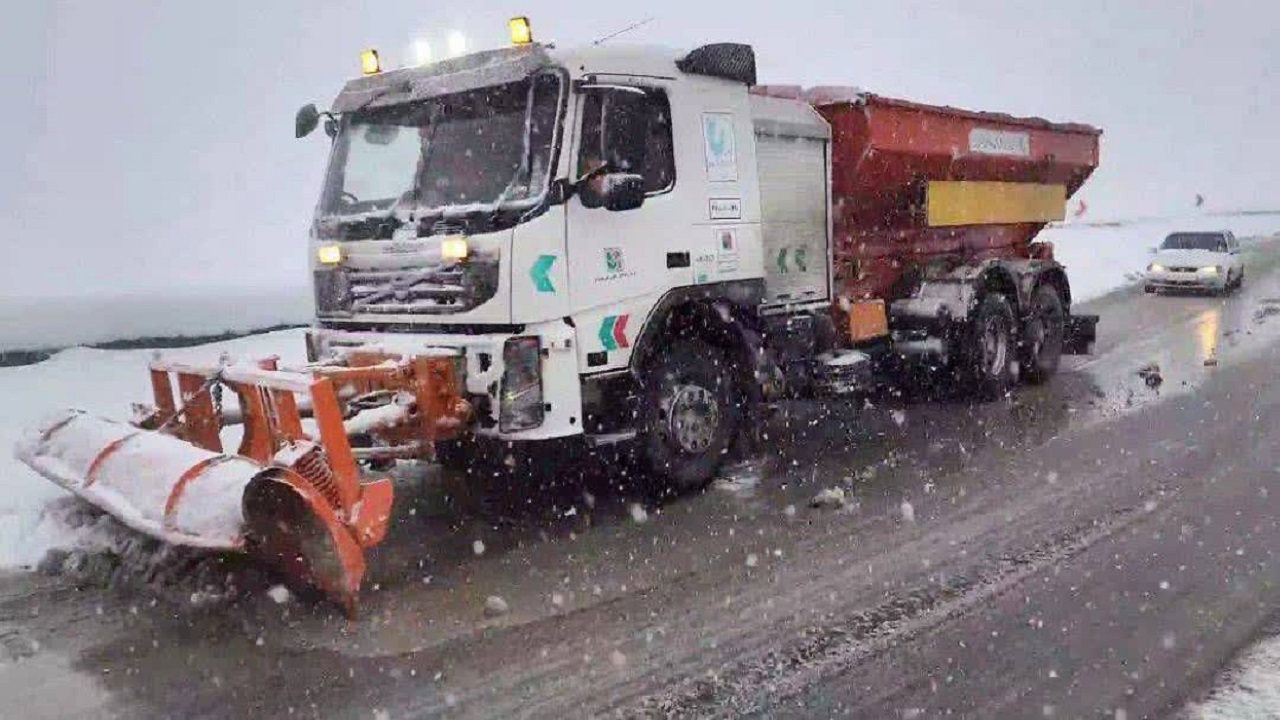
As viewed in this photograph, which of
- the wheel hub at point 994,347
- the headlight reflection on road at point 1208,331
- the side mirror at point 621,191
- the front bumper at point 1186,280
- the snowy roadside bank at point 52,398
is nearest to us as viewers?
the side mirror at point 621,191

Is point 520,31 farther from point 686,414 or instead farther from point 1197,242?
point 1197,242

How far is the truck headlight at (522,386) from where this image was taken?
5520 mm

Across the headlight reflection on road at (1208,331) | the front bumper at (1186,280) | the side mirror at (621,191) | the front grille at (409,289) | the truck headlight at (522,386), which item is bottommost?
the headlight reflection on road at (1208,331)

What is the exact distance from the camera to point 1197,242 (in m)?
20.3

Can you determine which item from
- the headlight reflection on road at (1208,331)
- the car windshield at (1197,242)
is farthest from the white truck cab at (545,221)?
the car windshield at (1197,242)

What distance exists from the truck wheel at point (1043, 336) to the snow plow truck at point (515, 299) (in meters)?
3.22

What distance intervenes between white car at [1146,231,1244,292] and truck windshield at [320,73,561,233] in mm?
17514

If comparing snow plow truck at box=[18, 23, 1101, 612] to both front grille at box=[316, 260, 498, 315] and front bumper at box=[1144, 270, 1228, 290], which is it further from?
front bumper at box=[1144, 270, 1228, 290]

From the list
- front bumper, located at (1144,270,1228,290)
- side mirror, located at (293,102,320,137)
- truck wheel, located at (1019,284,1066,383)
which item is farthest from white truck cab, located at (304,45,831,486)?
front bumper, located at (1144,270,1228,290)

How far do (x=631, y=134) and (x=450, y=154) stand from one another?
1087 mm

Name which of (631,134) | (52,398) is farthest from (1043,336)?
(52,398)

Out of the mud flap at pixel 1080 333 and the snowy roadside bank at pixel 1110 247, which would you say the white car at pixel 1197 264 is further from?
the mud flap at pixel 1080 333

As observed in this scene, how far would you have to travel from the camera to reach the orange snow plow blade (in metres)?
4.56

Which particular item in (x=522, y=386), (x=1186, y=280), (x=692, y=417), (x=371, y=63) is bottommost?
(x=1186, y=280)
